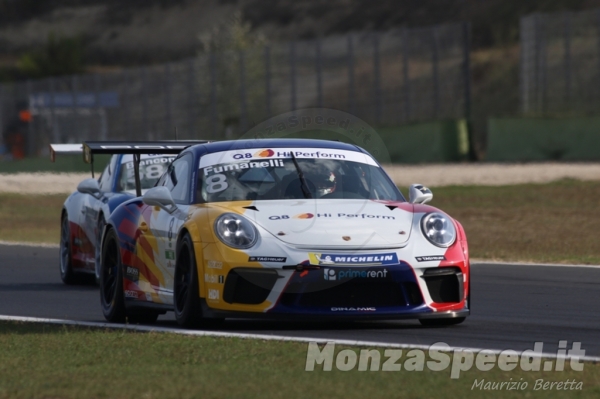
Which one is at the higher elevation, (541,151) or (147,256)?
(147,256)

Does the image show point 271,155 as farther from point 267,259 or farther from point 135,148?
point 135,148

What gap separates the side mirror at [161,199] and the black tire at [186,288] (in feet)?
1.33

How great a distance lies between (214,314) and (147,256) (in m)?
1.25

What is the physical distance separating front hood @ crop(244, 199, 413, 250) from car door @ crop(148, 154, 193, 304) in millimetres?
612

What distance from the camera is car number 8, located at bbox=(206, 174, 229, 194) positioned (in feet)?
28.7

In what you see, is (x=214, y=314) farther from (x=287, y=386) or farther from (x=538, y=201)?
(x=538, y=201)

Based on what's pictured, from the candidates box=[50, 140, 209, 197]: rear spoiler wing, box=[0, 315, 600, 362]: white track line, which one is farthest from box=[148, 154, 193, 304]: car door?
box=[50, 140, 209, 197]: rear spoiler wing

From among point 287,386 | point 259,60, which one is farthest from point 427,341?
point 259,60

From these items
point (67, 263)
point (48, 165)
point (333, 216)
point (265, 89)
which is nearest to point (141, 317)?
point (333, 216)

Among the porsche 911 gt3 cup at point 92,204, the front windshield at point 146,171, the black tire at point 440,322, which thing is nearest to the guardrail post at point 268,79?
the porsche 911 gt3 cup at point 92,204

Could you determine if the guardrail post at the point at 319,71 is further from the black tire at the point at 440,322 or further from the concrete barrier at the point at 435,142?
the black tire at the point at 440,322

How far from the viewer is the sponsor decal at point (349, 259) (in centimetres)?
787

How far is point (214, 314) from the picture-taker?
26.1ft

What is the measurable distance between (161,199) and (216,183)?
1.32ft
